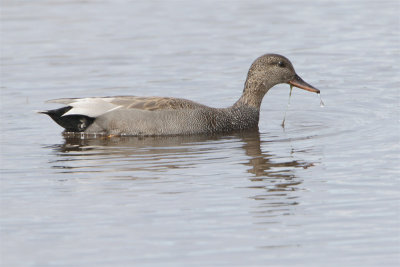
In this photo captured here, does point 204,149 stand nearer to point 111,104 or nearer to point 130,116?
point 130,116

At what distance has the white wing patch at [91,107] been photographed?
1251 centimetres

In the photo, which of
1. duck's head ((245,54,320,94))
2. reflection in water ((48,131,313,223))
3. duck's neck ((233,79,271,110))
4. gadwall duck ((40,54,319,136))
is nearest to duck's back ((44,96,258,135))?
gadwall duck ((40,54,319,136))

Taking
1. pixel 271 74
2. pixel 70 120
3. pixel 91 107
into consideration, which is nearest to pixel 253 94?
pixel 271 74

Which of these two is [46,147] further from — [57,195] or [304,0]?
[304,0]

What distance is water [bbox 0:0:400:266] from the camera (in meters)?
7.72

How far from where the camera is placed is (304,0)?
23.0 metres

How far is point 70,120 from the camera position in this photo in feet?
41.6

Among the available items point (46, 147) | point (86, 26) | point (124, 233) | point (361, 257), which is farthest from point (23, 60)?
point (361, 257)

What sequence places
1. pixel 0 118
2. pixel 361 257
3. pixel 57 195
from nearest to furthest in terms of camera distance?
pixel 361 257 → pixel 57 195 → pixel 0 118

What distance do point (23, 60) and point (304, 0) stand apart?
8.01 m

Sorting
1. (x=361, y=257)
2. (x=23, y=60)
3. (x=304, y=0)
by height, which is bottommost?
(x=361, y=257)

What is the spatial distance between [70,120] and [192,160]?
250 centimetres

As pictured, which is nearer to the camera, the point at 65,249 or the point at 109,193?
the point at 65,249

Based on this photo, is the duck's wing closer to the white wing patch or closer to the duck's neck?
the white wing patch
